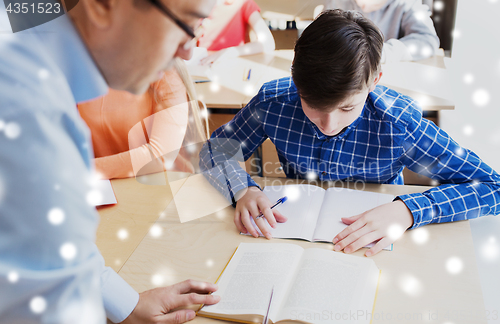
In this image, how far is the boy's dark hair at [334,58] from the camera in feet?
2.51

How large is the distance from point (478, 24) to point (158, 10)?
2.24m

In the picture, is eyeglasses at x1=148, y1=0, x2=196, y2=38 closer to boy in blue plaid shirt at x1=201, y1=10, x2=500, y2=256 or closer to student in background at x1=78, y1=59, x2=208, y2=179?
boy in blue plaid shirt at x1=201, y1=10, x2=500, y2=256

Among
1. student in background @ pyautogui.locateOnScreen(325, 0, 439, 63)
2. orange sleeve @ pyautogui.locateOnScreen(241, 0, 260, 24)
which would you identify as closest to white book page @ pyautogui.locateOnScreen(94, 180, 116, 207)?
student in background @ pyautogui.locateOnScreen(325, 0, 439, 63)

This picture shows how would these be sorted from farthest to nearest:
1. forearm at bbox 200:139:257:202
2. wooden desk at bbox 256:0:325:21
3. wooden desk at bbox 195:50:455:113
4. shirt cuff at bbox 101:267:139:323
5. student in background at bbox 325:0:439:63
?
wooden desk at bbox 256:0:325:21 < student in background at bbox 325:0:439:63 < wooden desk at bbox 195:50:455:113 < forearm at bbox 200:139:257:202 < shirt cuff at bbox 101:267:139:323

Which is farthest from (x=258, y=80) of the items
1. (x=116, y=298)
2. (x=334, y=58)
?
(x=116, y=298)

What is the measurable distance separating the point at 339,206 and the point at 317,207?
0.17ft

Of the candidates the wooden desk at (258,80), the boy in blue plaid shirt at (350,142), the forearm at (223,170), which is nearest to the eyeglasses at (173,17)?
the boy in blue plaid shirt at (350,142)

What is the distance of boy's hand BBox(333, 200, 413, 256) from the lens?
0.74m

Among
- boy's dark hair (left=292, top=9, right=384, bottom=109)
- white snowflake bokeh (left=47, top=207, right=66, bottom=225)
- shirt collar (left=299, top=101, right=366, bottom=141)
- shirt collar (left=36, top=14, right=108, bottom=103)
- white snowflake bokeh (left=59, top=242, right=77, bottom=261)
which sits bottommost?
shirt collar (left=299, top=101, right=366, bottom=141)

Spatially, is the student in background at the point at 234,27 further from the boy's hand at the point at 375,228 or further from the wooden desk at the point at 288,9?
the boy's hand at the point at 375,228

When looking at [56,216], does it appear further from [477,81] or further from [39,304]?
[477,81]

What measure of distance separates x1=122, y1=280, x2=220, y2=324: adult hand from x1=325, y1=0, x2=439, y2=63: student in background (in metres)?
1.59

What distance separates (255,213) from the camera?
2.74 ft

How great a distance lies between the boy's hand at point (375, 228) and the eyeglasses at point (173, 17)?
589 millimetres
